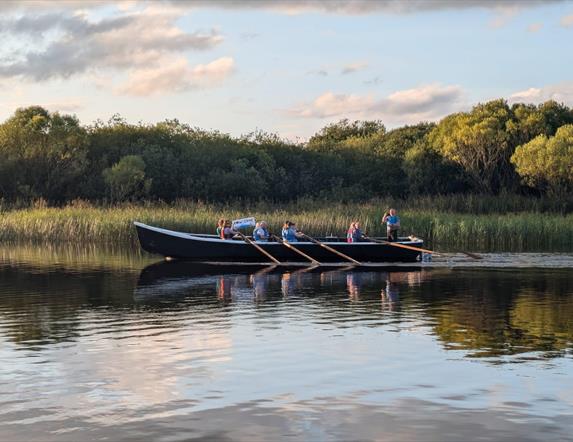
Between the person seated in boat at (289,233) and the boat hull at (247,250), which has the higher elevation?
the person seated in boat at (289,233)

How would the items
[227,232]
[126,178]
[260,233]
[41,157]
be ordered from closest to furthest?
[260,233], [227,232], [126,178], [41,157]

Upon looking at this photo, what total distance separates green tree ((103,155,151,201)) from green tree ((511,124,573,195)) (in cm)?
2104

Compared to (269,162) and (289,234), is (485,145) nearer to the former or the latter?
(269,162)

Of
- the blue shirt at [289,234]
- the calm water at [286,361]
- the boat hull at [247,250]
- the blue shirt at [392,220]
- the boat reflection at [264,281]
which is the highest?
the blue shirt at [392,220]

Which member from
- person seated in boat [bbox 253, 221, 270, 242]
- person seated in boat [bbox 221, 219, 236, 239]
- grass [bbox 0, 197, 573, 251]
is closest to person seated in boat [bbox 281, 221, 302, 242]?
person seated in boat [bbox 253, 221, 270, 242]

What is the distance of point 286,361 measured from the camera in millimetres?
14125

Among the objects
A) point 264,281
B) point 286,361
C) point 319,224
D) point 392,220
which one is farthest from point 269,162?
point 286,361

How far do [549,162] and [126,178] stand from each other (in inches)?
915

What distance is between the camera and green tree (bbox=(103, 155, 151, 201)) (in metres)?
56.1

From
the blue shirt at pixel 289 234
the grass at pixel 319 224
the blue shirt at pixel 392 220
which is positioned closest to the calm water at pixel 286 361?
the blue shirt at pixel 289 234

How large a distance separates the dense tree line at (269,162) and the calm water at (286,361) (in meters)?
32.6

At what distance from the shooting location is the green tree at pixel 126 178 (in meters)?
56.1

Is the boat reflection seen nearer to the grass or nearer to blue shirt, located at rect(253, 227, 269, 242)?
blue shirt, located at rect(253, 227, 269, 242)

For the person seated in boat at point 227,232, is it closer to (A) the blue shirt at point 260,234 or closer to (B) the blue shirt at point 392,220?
(A) the blue shirt at point 260,234
